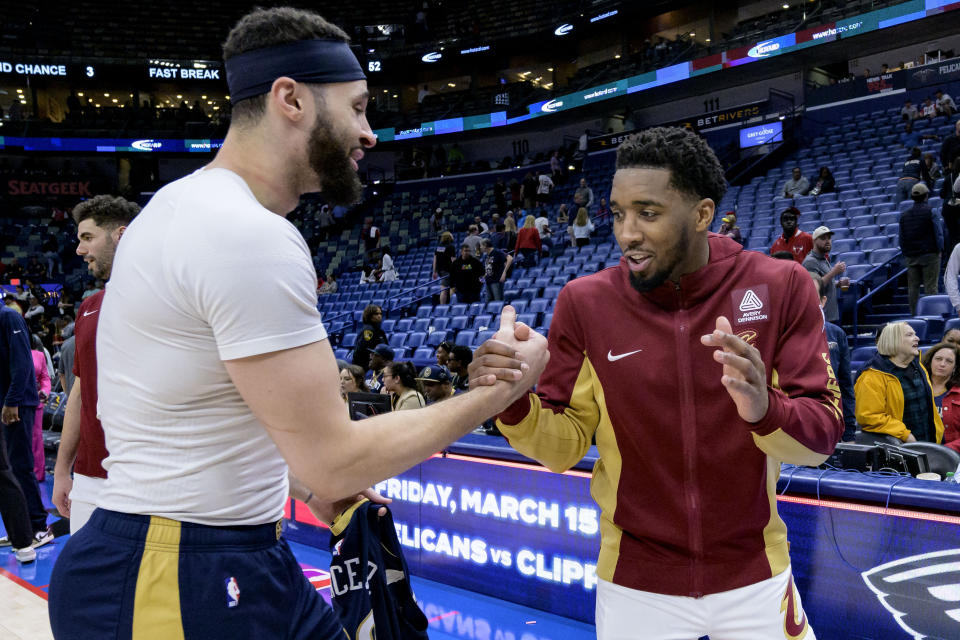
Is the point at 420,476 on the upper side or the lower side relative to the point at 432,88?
lower

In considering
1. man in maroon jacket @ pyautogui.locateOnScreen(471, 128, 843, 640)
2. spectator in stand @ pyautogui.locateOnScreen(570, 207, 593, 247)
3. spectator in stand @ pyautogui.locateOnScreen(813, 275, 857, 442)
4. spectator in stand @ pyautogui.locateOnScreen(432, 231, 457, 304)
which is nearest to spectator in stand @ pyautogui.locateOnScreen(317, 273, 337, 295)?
spectator in stand @ pyautogui.locateOnScreen(432, 231, 457, 304)

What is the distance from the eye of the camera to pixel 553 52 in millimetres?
27719

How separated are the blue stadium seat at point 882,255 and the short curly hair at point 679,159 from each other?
315 inches

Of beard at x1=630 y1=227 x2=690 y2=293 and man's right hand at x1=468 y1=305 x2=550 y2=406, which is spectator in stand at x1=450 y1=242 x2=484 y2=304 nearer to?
beard at x1=630 y1=227 x2=690 y2=293

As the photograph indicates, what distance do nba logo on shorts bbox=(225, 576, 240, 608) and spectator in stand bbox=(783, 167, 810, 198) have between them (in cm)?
1296

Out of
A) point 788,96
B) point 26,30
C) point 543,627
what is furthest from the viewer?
point 26,30

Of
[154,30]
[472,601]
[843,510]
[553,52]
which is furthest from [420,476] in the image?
[154,30]

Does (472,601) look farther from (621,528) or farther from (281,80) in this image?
(281,80)

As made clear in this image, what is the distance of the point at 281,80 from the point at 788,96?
1982cm

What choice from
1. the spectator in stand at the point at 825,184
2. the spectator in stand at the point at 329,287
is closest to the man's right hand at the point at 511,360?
the spectator in stand at the point at 825,184

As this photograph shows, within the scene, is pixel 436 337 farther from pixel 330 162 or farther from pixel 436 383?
pixel 330 162

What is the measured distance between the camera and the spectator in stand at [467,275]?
11.8m

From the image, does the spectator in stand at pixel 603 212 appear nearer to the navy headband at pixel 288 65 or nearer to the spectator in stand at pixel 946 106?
the spectator in stand at pixel 946 106

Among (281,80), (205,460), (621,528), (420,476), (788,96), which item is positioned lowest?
(420,476)
